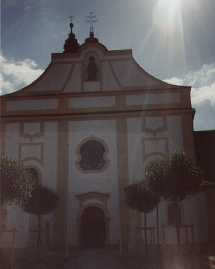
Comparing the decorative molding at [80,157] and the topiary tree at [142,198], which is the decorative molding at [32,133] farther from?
the topiary tree at [142,198]

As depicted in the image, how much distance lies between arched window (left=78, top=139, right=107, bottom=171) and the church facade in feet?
0.18

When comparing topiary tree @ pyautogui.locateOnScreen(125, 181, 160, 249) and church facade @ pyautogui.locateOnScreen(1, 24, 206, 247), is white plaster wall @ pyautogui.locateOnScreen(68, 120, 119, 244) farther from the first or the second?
topiary tree @ pyautogui.locateOnScreen(125, 181, 160, 249)

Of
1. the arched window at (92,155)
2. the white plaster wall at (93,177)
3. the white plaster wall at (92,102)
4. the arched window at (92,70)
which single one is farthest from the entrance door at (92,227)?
the arched window at (92,70)

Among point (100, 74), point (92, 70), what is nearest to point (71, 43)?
point (92, 70)

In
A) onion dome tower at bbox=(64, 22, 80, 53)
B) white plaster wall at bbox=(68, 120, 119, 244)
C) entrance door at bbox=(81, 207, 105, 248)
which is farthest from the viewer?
onion dome tower at bbox=(64, 22, 80, 53)

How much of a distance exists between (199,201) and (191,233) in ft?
5.66

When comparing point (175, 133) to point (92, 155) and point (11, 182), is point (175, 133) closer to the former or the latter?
point (92, 155)

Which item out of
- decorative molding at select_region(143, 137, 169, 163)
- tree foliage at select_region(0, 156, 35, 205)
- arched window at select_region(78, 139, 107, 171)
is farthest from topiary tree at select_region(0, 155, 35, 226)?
decorative molding at select_region(143, 137, 169, 163)

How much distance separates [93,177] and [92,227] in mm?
2595

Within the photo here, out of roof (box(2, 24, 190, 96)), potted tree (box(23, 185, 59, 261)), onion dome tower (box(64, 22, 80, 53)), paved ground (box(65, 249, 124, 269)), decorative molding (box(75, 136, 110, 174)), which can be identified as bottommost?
paved ground (box(65, 249, 124, 269))

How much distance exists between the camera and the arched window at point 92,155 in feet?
72.2

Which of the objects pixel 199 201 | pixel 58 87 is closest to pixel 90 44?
pixel 58 87

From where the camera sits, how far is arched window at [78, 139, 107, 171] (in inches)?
866

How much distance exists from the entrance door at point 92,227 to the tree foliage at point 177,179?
17.1ft
